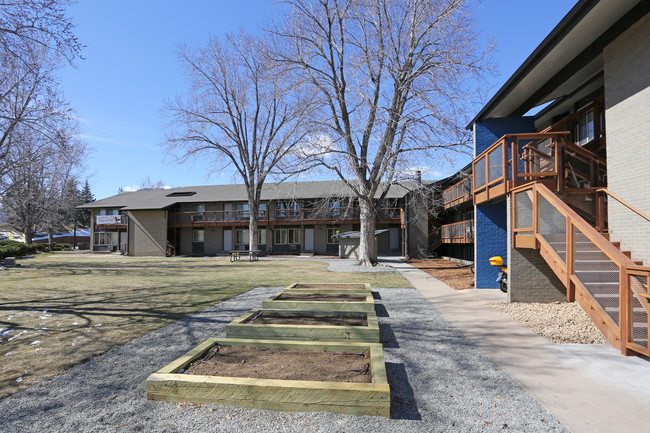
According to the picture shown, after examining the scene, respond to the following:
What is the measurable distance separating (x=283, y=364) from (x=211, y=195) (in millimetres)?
36235

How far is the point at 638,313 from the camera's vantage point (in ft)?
15.4

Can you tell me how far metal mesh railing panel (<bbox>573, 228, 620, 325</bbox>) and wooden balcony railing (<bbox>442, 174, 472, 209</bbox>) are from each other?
11.4 metres

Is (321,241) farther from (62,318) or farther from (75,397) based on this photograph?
(75,397)

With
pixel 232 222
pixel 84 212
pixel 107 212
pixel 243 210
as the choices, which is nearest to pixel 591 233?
pixel 243 210

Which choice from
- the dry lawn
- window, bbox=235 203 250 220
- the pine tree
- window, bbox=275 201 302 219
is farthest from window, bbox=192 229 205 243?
the pine tree

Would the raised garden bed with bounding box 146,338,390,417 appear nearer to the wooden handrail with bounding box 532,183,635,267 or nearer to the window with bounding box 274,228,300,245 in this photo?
the wooden handrail with bounding box 532,183,635,267

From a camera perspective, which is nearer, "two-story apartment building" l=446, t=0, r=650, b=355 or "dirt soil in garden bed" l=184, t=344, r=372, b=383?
"dirt soil in garden bed" l=184, t=344, r=372, b=383

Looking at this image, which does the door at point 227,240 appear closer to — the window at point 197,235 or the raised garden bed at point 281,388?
the window at point 197,235

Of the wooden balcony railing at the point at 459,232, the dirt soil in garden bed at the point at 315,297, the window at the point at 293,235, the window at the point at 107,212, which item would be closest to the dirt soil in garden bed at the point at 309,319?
the dirt soil in garden bed at the point at 315,297

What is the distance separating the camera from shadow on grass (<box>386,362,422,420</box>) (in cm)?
341

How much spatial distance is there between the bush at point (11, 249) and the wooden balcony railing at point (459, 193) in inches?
1133

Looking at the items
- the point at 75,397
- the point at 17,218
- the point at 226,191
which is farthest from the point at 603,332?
the point at 17,218

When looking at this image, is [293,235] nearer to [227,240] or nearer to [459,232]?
[227,240]

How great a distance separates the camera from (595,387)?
399 cm
